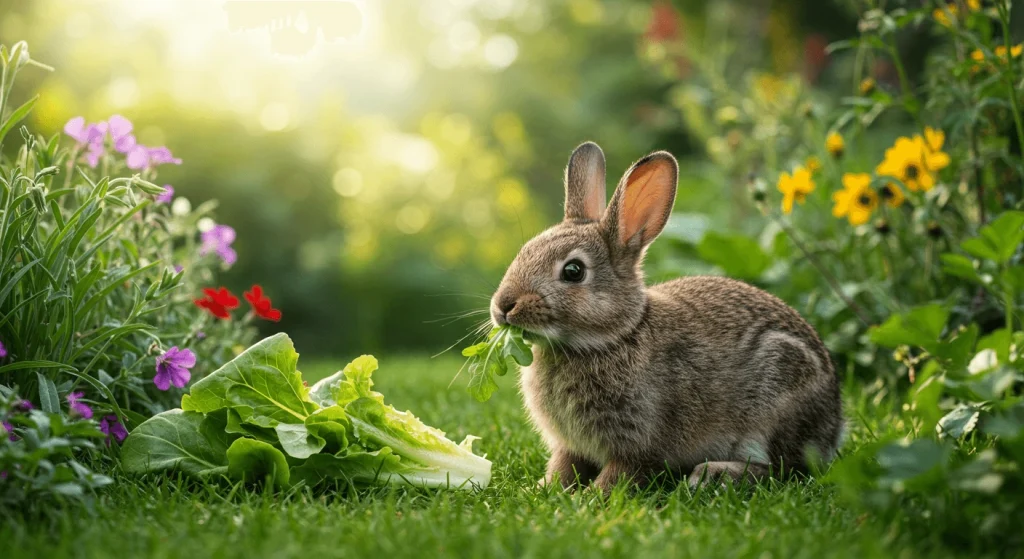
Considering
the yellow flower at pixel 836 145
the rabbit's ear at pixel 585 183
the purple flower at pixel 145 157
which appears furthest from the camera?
the yellow flower at pixel 836 145

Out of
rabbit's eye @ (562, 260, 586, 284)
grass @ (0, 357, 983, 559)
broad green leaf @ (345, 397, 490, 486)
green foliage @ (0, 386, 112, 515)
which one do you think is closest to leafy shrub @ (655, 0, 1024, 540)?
grass @ (0, 357, 983, 559)

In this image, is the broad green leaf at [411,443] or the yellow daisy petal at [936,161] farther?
the yellow daisy petal at [936,161]

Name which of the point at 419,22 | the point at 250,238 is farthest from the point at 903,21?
the point at 419,22

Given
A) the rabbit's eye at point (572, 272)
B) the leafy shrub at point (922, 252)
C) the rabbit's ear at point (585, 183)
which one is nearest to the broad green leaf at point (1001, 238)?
the leafy shrub at point (922, 252)

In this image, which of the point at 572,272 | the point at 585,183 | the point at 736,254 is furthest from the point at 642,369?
the point at 736,254

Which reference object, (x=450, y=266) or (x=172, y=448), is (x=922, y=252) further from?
(x=450, y=266)

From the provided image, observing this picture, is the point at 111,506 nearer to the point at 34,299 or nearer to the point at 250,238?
the point at 34,299

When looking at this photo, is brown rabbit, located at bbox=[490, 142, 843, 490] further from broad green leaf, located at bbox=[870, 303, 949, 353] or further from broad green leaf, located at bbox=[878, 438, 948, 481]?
broad green leaf, located at bbox=[878, 438, 948, 481]

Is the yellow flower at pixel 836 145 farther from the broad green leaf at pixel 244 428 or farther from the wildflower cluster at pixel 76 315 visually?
the broad green leaf at pixel 244 428
